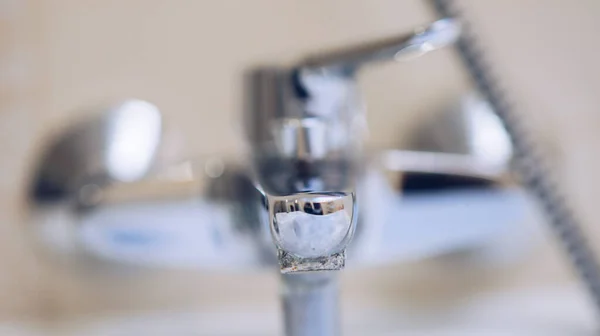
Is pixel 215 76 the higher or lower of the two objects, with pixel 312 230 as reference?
higher

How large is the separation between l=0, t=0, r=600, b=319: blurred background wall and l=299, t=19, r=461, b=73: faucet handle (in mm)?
115

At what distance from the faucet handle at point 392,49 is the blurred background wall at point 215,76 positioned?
12 cm

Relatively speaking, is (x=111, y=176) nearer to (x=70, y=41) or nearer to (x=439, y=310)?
(x=70, y=41)

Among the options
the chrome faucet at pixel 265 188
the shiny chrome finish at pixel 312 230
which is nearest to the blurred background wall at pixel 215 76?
the chrome faucet at pixel 265 188

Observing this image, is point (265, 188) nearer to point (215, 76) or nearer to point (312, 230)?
point (312, 230)

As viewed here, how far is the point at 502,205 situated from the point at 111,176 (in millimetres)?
254

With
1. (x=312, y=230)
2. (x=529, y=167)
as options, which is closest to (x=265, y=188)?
(x=312, y=230)

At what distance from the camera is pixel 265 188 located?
0.57 feet

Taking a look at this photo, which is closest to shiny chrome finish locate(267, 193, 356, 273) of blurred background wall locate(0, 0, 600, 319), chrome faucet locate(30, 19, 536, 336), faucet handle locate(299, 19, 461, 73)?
chrome faucet locate(30, 19, 536, 336)

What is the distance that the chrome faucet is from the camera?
0.15 meters

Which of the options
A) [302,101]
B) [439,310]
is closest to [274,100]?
[302,101]

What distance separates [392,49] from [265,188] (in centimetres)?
10

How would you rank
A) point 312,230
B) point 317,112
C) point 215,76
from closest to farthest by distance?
point 312,230 < point 317,112 < point 215,76

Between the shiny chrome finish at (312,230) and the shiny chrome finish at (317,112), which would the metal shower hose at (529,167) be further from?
the shiny chrome finish at (312,230)
